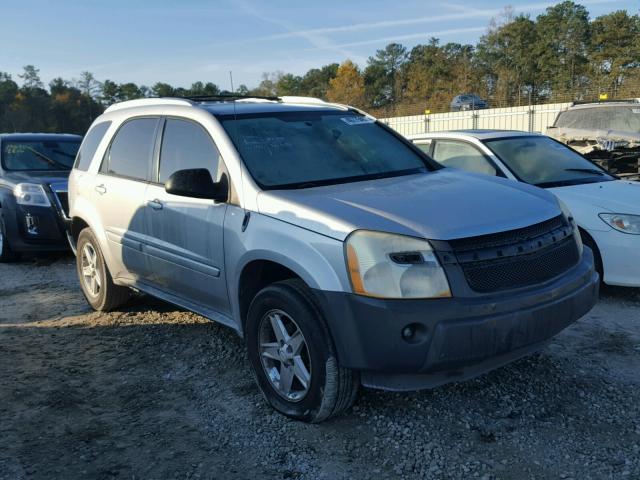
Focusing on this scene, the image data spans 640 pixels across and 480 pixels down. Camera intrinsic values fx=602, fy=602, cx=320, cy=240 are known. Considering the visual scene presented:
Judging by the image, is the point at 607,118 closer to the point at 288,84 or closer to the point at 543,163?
the point at 543,163

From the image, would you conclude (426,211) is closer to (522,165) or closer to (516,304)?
(516,304)

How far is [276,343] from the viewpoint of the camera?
11.5 ft

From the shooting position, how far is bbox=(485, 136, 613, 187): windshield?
6.09m

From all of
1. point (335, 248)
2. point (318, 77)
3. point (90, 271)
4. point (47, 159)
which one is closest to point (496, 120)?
point (47, 159)

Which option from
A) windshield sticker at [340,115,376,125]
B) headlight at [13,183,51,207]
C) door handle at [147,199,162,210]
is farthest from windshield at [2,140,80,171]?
windshield sticker at [340,115,376,125]

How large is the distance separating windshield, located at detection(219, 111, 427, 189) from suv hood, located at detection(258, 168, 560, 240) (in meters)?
0.20

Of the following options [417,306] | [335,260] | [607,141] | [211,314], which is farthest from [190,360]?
[607,141]

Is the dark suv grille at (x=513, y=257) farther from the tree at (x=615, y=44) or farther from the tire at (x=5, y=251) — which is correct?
the tree at (x=615, y=44)

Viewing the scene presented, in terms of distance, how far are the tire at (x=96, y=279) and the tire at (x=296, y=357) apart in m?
2.40

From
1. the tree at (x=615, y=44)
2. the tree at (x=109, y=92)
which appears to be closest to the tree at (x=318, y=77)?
the tree at (x=109, y=92)

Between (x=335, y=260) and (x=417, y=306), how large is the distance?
470 millimetres

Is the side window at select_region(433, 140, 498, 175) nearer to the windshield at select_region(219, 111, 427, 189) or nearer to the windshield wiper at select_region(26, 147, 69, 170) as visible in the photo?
the windshield at select_region(219, 111, 427, 189)

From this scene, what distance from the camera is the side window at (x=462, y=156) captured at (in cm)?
631

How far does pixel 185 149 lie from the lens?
4348 millimetres
